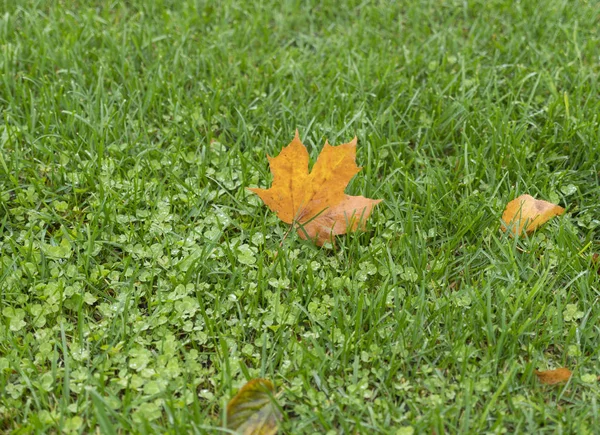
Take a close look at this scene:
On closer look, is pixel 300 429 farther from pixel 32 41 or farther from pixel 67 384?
pixel 32 41

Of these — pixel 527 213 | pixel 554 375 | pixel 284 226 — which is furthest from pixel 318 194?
pixel 554 375

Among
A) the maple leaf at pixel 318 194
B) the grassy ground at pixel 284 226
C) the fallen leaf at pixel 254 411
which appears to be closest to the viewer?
the fallen leaf at pixel 254 411

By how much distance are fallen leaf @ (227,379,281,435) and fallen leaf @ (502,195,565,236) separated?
1056 mm

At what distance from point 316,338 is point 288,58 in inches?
64.8

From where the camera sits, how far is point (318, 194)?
2312 millimetres

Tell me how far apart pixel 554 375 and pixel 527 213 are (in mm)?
663

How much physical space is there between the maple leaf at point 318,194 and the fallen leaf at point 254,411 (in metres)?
0.65

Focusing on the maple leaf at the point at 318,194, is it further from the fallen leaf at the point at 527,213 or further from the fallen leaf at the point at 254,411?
the fallen leaf at the point at 254,411

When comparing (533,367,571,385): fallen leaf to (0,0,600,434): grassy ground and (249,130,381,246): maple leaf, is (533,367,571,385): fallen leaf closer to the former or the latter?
(0,0,600,434): grassy ground

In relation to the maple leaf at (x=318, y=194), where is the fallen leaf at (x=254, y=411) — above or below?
below

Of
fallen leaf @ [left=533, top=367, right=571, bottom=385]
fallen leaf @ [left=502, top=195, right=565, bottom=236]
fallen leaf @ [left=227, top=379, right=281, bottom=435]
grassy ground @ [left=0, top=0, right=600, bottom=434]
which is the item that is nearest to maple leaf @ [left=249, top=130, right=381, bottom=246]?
grassy ground @ [left=0, top=0, right=600, bottom=434]

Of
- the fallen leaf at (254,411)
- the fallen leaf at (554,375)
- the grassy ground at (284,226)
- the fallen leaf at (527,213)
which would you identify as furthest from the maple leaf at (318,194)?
the fallen leaf at (554,375)

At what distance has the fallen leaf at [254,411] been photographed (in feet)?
5.89

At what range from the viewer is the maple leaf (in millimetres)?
2260
